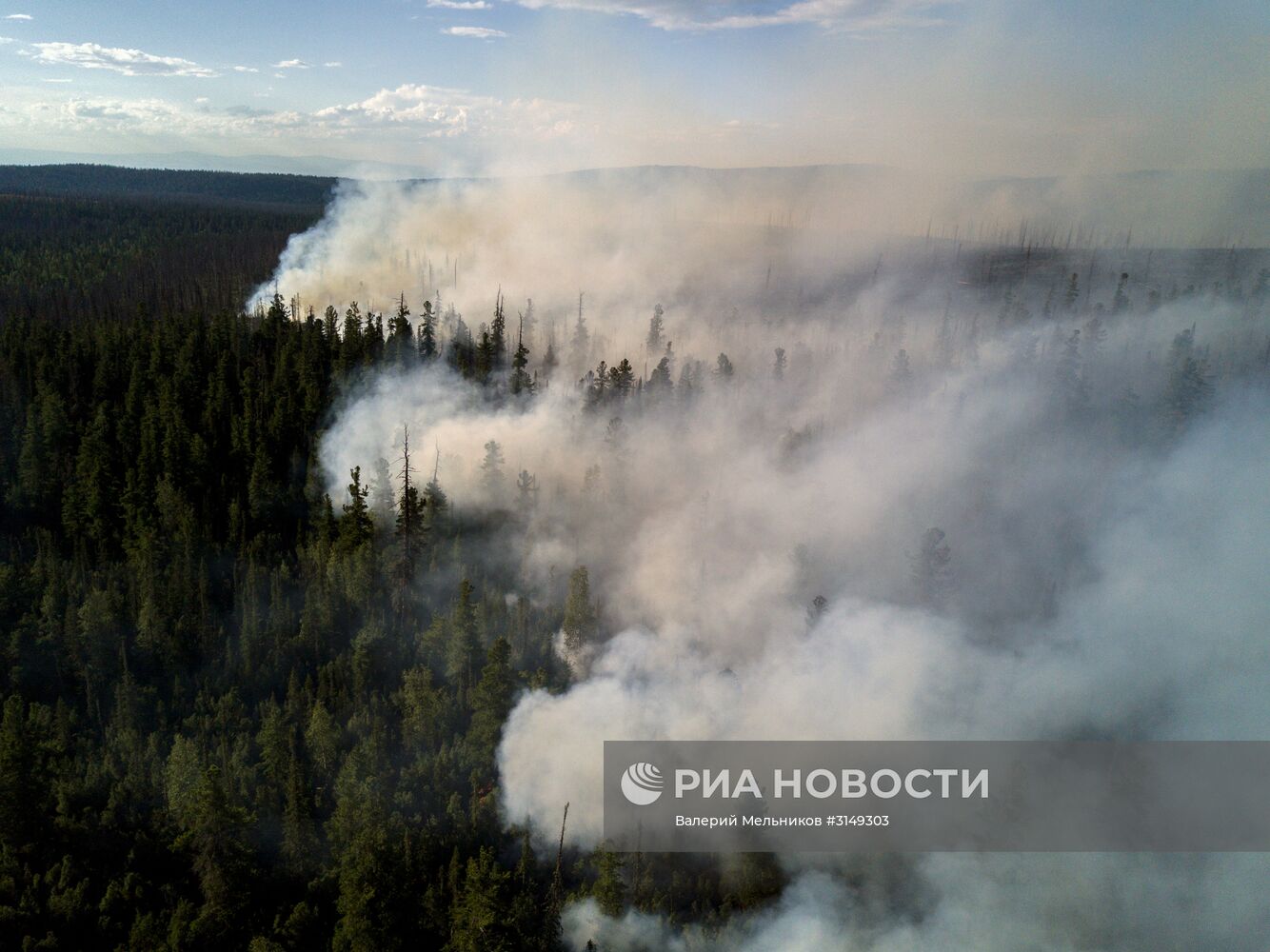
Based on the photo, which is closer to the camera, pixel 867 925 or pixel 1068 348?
pixel 867 925

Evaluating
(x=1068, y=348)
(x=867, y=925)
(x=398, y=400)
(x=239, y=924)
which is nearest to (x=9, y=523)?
(x=398, y=400)

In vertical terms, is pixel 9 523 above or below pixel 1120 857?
above

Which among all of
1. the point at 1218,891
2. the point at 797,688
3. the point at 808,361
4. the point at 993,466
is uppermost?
the point at 808,361

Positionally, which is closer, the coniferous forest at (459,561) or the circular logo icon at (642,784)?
the coniferous forest at (459,561)

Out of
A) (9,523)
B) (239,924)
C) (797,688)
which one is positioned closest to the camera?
(239,924)

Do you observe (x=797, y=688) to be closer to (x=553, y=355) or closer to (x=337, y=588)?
(x=337, y=588)
